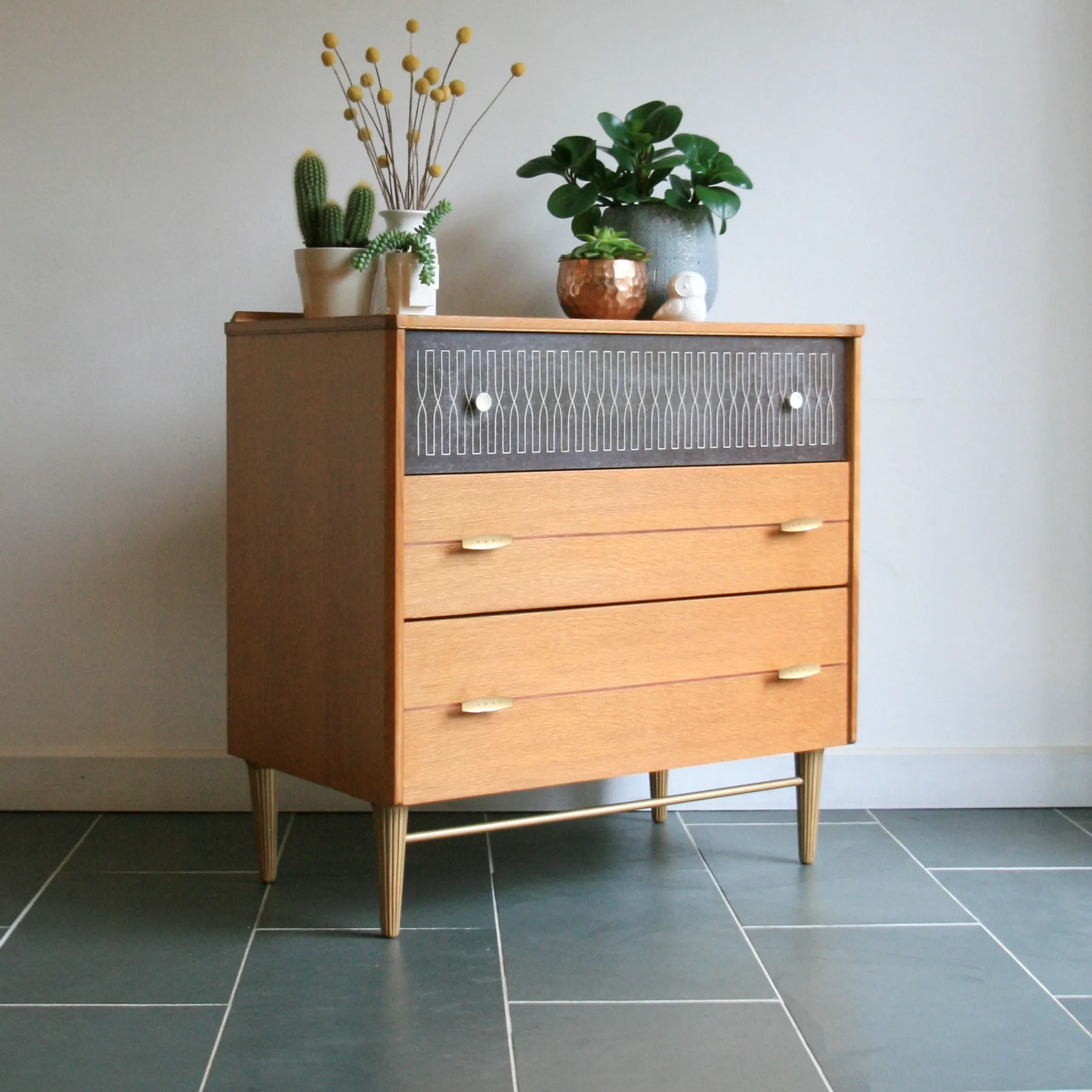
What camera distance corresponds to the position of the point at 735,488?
2.06 metres

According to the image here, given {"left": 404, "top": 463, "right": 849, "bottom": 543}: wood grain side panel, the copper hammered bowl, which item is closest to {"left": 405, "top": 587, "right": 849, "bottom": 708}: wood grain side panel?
{"left": 404, "top": 463, "right": 849, "bottom": 543}: wood grain side panel

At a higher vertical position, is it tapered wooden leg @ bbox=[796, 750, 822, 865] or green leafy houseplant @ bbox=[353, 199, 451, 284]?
green leafy houseplant @ bbox=[353, 199, 451, 284]

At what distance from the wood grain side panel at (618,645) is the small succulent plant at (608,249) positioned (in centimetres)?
54

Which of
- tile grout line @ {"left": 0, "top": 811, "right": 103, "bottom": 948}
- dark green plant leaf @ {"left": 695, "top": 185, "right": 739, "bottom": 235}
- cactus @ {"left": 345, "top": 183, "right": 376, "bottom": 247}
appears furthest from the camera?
dark green plant leaf @ {"left": 695, "top": 185, "right": 739, "bottom": 235}

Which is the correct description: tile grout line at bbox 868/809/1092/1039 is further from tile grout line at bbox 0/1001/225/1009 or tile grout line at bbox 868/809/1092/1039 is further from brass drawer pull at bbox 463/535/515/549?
tile grout line at bbox 0/1001/225/1009

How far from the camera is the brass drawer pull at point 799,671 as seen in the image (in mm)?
2123

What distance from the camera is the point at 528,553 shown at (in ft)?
6.23

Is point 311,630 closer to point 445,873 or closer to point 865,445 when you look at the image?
point 445,873

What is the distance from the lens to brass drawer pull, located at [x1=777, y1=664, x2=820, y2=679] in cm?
212

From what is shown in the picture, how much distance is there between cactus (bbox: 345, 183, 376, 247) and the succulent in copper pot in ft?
0.98

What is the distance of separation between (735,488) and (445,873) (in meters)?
0.77

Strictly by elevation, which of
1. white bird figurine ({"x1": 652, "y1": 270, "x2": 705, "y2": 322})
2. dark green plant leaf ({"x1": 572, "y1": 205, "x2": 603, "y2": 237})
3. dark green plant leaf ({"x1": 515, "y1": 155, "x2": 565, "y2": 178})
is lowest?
white bird figurine ({"x1": 652, "y1": 270, "x2": 705, "y2": 322})

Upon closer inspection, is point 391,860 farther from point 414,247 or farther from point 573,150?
point 573,150

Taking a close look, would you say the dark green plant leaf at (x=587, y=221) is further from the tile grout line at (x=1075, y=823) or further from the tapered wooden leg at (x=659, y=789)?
the tile grout line at (x=1075, y=823)
